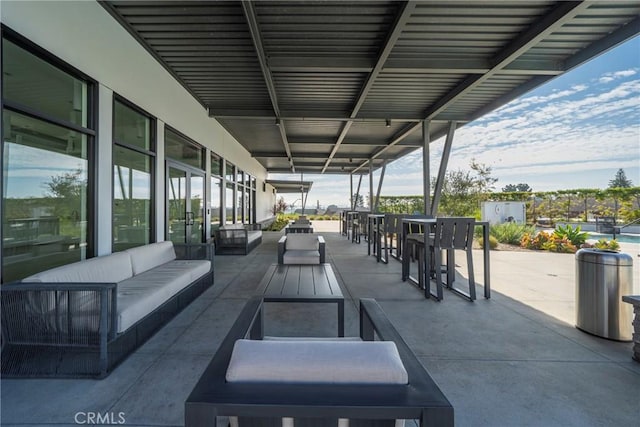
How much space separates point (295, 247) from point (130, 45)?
3.76m

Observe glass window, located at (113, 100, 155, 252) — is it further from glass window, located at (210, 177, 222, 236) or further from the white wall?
glass window, located at (210, 177, 222, 236)

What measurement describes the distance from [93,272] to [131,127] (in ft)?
7.56

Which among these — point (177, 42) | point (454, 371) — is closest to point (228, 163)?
point (177, 42)

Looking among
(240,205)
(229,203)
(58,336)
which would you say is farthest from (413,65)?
(240,205)

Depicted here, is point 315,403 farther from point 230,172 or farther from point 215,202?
point 230,172

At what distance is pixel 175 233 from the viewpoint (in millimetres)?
5352

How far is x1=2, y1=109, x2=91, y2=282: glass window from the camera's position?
93.4 inches

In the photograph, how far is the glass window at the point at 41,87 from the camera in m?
2.34

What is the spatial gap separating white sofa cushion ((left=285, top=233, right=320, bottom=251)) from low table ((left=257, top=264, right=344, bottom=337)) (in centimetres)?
130

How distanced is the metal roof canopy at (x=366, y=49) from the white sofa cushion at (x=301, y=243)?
8.93 ft

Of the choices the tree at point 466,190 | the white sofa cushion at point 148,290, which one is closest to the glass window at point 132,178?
the white sofa cushion at point 148,290

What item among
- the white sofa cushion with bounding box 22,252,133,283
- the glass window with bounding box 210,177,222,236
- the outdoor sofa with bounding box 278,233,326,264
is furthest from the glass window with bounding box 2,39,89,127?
the glass window with bounding box 210,177,222,236

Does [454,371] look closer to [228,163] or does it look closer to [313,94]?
[313,94]

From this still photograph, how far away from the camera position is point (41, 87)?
2635mm
